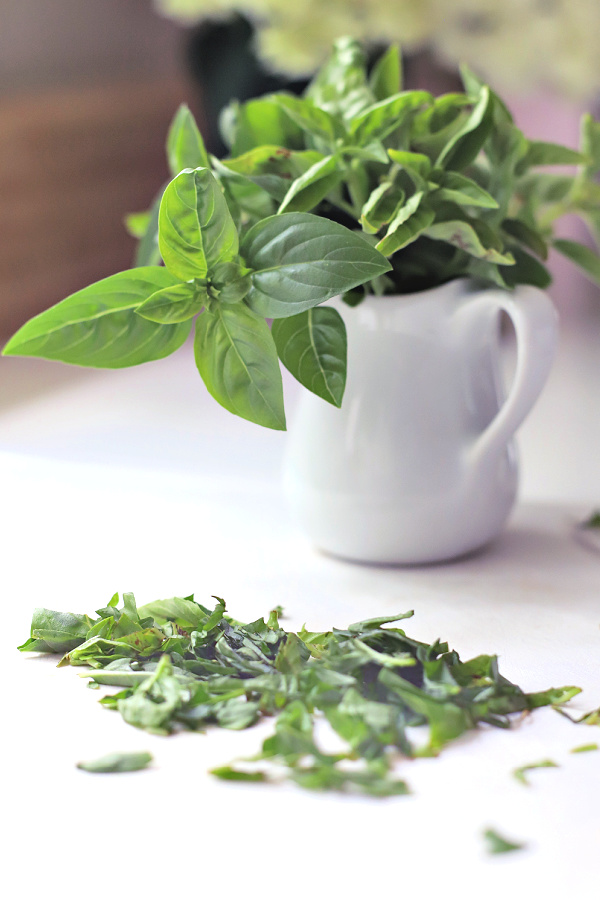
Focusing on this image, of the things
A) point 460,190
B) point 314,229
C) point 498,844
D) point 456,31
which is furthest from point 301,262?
point 456,31

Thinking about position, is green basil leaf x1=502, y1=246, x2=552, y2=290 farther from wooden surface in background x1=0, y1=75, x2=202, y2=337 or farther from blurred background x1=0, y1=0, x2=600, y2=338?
wooden surface in background x1=0, y1=75, x2=202, y2=337

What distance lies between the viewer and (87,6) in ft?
4.38

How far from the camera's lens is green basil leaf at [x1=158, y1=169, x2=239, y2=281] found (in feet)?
1.26

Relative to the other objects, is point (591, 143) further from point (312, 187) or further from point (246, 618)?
point (246, 618)

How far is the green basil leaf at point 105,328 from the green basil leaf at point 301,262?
0.14 feet

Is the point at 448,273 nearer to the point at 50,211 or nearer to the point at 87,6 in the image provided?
the point at 50,211

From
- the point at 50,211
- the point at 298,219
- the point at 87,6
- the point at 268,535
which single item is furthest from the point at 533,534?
the point at 87,6

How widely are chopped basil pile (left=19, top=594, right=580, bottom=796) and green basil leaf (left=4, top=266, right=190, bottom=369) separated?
0.37 ft

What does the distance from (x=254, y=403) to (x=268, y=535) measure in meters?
0.18

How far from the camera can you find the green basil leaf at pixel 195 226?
383mm

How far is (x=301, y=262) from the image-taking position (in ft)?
1.29

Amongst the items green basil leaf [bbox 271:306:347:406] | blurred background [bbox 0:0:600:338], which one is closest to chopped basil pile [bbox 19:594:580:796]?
green basil leaf [bbox 271:306:347:406]

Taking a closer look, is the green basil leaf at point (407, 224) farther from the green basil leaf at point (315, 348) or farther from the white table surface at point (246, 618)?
the white table surface at point (246, 618)

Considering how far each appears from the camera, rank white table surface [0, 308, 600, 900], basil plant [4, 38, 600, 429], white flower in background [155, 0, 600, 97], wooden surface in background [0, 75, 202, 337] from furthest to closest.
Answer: wooden surface in background [0, 75, 202, 337] < white flower in background [155, 0, 600, 97] < basil plant [4, 38, 600, 429] < white table surface [0, 308, 600, 900]
